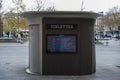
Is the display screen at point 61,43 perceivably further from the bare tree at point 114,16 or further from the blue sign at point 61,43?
the bare tree at point 114,16

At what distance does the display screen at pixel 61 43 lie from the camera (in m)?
13.4

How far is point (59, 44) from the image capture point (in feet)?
43.9

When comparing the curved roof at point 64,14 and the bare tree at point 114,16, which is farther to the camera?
the bare tree at point 114,16

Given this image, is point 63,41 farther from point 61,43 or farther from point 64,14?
point 64,14

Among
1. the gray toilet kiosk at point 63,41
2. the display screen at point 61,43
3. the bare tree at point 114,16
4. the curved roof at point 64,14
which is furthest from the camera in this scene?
the bare tree at point 114,16

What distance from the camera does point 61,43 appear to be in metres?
13.4

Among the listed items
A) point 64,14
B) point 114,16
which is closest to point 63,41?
point 64,14

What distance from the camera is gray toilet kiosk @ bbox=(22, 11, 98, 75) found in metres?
13.3

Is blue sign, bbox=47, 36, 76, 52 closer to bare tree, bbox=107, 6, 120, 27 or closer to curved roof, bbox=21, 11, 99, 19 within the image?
curved roof, bbox=21, 11, 99, 19

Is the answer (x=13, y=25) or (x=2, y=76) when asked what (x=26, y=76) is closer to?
(x=2, y=76)

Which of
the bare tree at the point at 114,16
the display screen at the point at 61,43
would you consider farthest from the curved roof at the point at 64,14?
the bare tree at the point at 114,16

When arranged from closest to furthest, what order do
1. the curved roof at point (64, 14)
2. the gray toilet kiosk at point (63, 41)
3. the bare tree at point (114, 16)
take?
the curved roof at point (64, 14) → the gray toilet kiosk at point (63, 41) → the bare tree at point (114, 16)

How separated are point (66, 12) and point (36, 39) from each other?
1684 mm

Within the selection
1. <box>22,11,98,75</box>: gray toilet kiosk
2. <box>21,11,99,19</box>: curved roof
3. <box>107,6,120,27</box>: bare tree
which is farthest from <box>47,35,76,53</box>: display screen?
<box>107,6,120,27</box>: bare tree
